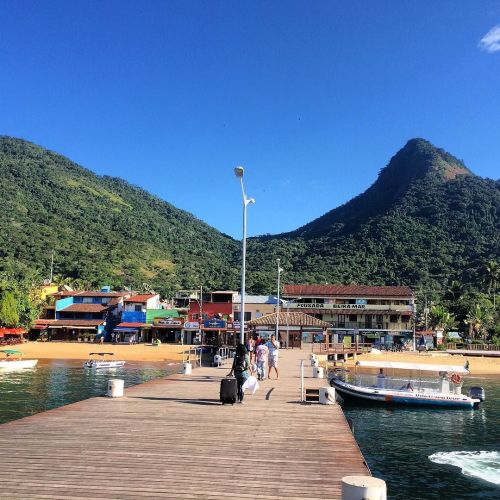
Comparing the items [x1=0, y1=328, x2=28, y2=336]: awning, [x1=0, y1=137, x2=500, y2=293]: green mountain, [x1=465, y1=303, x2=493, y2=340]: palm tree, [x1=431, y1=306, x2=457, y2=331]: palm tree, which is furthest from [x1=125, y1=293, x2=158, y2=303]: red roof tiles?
[x1=465, y1=303, x2=493, y2=340]: palm tree

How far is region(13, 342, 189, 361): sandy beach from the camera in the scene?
208 ft

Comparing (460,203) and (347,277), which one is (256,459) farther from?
(460,203)

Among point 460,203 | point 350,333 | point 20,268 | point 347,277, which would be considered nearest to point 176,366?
point 350,333

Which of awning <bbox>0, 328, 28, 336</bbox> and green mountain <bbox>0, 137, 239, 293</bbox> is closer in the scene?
awning <bbox>0, 328, 28, 336</bbox>

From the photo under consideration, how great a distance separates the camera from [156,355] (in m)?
64.8

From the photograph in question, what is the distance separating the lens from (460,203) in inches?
7402

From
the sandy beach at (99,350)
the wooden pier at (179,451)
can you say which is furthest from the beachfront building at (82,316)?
the wooden pier at (179,451)

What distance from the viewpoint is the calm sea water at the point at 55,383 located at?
97.5ft

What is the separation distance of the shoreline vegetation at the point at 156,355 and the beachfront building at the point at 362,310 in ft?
42.4

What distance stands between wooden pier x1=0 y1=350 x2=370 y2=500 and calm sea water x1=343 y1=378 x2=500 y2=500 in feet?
14.3

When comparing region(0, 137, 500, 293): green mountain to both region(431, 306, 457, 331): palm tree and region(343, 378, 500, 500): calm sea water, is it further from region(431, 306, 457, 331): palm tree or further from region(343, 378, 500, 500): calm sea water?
region(343, 378, 500, 500): calm sea water

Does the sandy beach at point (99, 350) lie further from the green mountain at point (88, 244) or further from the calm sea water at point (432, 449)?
the green mountain at point (88, 244)

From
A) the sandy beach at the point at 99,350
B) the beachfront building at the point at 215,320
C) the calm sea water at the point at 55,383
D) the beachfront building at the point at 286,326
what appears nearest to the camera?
the calm sea water at the point at 55,383

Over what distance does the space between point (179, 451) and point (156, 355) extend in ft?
184
